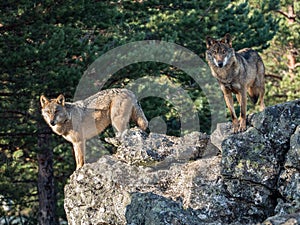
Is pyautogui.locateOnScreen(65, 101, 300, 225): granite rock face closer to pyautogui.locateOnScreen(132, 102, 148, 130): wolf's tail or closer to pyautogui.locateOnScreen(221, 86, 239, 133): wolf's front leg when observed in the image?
pyautogui.locateOnScreen(221, 86, 239, 133): wolf's front leg

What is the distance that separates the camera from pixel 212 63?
36.1 ft

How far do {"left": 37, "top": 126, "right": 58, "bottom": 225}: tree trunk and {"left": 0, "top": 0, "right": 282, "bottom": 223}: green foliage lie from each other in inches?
13.6

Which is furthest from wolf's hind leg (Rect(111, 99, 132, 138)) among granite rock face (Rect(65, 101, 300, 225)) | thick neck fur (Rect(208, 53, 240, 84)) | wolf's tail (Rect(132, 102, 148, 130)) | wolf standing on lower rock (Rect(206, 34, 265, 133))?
thick neck fur (Rect(208, 53, 240, 84))

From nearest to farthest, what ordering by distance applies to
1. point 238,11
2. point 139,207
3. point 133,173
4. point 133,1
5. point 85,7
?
point 139,207, point 133,173, point 85,7, point 133,1, point 238,11

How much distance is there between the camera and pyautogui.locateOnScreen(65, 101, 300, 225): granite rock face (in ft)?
29.9

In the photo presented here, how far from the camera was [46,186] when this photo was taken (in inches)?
792

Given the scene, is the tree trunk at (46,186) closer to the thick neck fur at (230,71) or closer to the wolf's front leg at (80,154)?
the wolf's front leg at (80,154)

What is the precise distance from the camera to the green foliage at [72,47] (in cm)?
1747

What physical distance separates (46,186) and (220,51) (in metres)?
10.7

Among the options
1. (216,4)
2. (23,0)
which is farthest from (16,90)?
(216,4)

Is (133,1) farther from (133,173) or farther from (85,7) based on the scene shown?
(133,173)

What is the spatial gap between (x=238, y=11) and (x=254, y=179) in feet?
48.8

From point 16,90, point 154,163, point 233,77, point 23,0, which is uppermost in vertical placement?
point 23,0

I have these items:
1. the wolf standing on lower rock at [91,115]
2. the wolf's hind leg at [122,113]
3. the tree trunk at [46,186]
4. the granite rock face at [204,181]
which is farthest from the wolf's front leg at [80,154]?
the tree trunk at [46,186]
